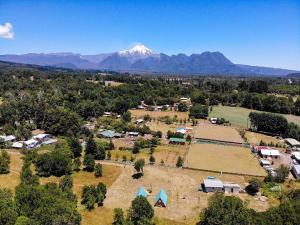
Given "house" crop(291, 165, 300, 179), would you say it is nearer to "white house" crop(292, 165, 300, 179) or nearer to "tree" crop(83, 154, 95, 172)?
"white house" crop(292, 165, 300, 179)

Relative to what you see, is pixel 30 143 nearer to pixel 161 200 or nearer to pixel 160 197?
pixel 160 197

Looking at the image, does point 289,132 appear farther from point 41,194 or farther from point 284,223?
point 41,194

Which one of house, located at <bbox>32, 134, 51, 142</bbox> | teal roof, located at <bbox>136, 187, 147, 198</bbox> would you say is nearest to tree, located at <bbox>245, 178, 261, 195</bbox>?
teal roof, located at <bbox>136, 187, 147, 198</bbox>

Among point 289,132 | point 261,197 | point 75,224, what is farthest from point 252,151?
point 75,224

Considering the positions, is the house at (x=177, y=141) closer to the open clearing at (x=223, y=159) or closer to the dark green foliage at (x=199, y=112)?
the open clearing at (x=223, y=159)

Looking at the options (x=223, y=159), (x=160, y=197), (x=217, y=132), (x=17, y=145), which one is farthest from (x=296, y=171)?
(x=17, y=145)
